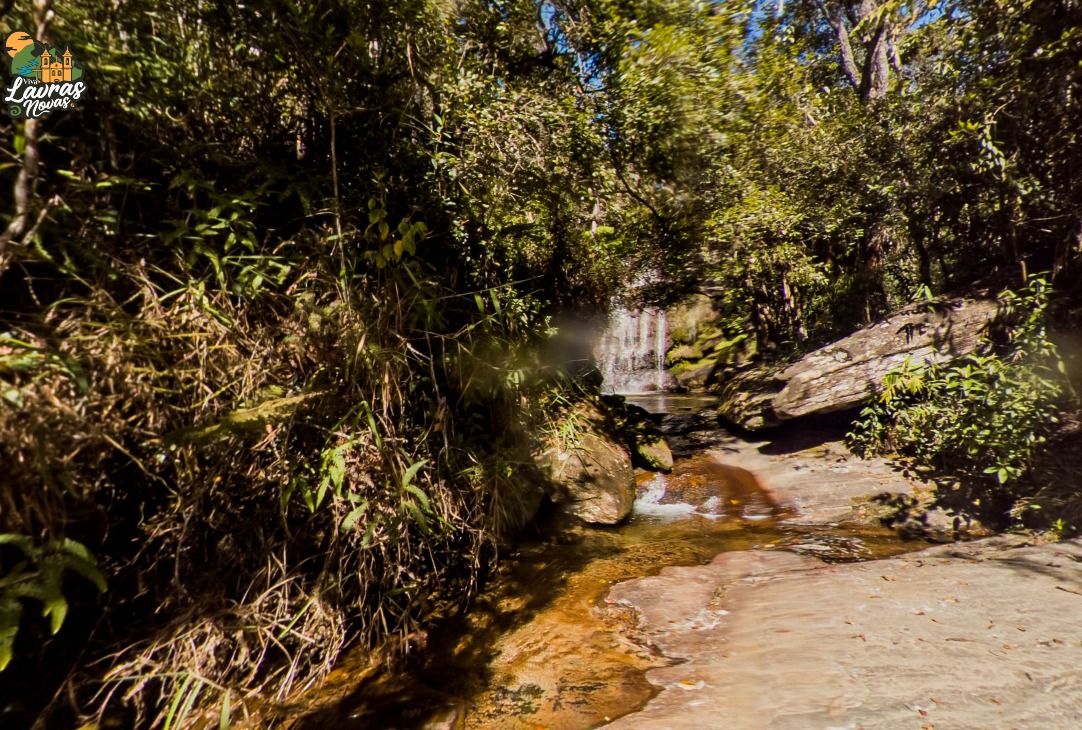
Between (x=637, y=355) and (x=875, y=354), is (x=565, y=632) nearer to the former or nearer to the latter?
(x=875, y=354)

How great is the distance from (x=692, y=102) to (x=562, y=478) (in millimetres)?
4834

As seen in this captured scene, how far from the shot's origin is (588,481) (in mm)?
6109

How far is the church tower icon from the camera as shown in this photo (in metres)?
2.41

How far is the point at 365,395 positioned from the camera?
129 inches

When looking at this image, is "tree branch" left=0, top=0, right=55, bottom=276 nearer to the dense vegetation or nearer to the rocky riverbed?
the dense vegetation

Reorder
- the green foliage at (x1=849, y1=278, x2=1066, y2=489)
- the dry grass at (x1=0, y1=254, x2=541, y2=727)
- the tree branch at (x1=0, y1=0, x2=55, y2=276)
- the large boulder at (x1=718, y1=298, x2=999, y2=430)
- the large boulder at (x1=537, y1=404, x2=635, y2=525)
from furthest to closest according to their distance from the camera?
1. the large boulder at (x1=718, y1=298, x2=999, y2=430)
2. the large boulder at (x1=537, y1=404, x2=635, y2=525)
3. the green foliage at (x1=849, y1=278, x2=1066, y2=489)
4. the dry grass at (x1=0, y1=254, x2=541, y2=727)
5. the tree branch at (x1=0, y1=0, x2=55, y2=276)

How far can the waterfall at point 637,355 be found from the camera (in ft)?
58.2

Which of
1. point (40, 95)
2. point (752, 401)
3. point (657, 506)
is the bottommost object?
point (657, 506)

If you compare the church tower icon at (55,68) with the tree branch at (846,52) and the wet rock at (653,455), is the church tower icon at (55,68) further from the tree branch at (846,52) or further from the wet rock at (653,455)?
the tree branch at (846,52)

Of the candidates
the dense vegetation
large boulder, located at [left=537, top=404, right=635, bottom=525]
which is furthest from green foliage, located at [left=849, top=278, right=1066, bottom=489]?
large boulder, located at [left=537, top=404, right=635, bottom=525]

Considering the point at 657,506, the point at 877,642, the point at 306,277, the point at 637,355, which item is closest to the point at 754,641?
the point at 877,642

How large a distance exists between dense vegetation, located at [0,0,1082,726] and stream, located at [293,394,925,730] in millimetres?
367

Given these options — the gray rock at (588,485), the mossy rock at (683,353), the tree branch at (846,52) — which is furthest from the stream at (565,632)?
the mossy rock at (683,353)

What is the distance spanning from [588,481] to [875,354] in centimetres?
546
